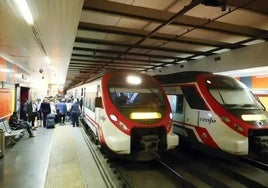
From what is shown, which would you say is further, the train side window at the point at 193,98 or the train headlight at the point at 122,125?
the train side window at the point at 193,98

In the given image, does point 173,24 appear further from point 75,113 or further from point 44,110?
point 44,110

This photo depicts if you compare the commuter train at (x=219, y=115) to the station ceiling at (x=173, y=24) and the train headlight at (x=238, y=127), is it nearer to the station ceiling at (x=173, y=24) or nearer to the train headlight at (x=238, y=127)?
the train headlight at (x=238, y=127)

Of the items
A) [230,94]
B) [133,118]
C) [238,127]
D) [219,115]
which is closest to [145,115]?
[133,118]

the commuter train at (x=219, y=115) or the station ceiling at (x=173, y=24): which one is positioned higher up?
the station ceiling at (x=173, y=24)

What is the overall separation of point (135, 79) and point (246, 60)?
13.6ft

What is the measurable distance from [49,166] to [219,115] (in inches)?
160

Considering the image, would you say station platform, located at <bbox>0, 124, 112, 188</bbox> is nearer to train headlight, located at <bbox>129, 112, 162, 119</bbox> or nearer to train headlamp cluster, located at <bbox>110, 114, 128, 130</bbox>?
train headlamp cluster, located at <bbox>110, 114, 128, 130</bbox>

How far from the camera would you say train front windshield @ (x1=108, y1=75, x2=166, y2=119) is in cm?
567

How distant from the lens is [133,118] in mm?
5379

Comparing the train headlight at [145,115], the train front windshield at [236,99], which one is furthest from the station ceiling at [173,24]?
the train headlight at [145,115]

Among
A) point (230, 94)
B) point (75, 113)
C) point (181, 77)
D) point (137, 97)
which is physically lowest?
point (75, 113)

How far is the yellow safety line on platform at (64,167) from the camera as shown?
455 cm

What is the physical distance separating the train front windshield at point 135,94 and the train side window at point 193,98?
0.89 metres

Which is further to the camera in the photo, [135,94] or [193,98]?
[193,98]
